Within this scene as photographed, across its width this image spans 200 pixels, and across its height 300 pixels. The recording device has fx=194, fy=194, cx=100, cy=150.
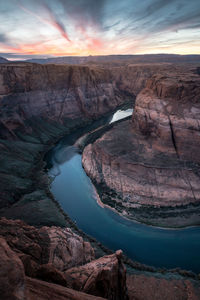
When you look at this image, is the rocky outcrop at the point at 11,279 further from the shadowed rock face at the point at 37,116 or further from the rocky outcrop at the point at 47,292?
the shadowed rock face at the point at 37,116

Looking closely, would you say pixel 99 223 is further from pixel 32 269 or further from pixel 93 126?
pixel 93 126

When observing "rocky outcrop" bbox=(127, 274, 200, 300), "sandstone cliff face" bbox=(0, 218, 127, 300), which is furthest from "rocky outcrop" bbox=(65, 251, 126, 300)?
"rocky outcrop" bbox=(127, 274, 200, 300)

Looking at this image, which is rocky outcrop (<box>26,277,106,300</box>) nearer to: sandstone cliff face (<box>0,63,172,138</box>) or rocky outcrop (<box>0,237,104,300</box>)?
rocky outcrop (<box>0,237,104,300</box>)

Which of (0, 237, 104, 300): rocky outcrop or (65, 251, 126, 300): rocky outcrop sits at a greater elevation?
(0, 237, 104, 300): rocky outcrop

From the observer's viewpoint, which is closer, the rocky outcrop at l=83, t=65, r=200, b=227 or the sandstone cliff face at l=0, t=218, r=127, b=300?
the sandstone cliff face at l=0, t=218, r=127, b=300

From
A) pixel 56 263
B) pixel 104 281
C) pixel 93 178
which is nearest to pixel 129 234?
pixel 56 263

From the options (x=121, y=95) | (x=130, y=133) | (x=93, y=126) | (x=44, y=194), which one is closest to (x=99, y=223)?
(x=44, y=194)

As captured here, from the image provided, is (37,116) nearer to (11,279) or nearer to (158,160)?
(158,160)

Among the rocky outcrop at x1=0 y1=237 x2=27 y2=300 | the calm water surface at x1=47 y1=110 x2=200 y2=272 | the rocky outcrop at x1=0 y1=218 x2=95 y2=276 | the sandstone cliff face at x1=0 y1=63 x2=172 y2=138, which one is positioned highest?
the sandstone cliff face at x1=0 y1=63 x2=172 y2=138
